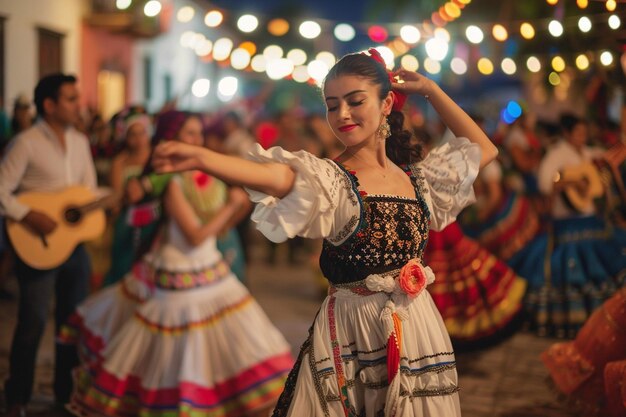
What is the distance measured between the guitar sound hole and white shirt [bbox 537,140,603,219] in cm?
469

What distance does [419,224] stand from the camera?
3.16 meters

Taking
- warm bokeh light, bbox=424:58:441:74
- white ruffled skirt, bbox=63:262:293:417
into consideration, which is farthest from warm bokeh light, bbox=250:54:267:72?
white ruffled skirt, bbox=63:262:293:417

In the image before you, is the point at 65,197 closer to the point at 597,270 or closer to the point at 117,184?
the point at 117,184

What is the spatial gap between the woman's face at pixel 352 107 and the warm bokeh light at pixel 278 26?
7.43m

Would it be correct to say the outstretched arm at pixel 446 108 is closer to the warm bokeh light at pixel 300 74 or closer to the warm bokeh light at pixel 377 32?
the warm bokeh light at pixel 377 32

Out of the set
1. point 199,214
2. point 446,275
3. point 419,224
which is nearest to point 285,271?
point 446,275

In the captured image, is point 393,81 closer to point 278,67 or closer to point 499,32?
point 499,32

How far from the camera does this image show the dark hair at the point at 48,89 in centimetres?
537

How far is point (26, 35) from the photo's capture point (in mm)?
13633

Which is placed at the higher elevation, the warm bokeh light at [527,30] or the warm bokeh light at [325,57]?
the warm bokeh light at [325,57]

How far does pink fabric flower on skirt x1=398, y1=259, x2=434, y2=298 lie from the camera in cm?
303

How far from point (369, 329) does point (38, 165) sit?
304 centimetres

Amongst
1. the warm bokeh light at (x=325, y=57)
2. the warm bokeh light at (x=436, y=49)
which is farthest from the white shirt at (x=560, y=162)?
the warm bokeh light at (x=325, y=57)

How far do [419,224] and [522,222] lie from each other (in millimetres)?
6246
